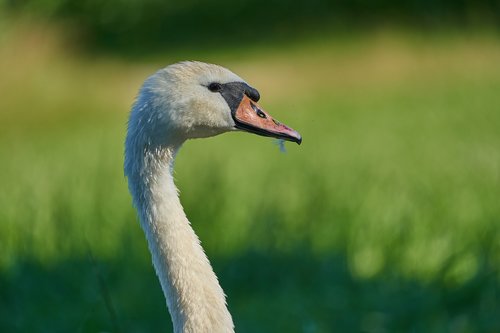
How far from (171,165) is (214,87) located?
12.5 inches

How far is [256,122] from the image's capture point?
348 centimetres

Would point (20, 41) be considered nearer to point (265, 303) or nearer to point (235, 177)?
point (235, 177)

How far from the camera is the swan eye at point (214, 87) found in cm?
346

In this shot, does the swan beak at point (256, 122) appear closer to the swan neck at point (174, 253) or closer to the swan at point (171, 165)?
the swan at point (171, 165)

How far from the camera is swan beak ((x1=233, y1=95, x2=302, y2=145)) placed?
344cm

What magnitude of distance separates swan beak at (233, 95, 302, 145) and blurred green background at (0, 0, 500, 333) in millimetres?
937

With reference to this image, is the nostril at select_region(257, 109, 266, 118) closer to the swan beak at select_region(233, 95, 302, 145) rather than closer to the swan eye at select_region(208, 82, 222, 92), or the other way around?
the swan beak at select_region(233, 95, 302, 145)

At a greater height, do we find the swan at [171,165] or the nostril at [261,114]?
the nostril at [261,114]

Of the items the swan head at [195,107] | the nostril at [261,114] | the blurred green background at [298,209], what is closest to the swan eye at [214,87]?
the swan head at [195,107]

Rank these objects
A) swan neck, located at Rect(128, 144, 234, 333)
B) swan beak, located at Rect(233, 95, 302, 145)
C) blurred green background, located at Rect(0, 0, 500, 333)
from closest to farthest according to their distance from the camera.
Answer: swan neck, located at Rect(128, 144, 234, 333) < swan beak, located at Rect(233, 95, 302, 145) < blurred green background, located at Rect(0, 0, 500, 333)

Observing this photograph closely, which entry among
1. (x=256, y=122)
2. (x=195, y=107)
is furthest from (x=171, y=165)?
(x=256, y=122)

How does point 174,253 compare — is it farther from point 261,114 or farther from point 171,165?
point 261,114

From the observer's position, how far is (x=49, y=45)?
1856 cm

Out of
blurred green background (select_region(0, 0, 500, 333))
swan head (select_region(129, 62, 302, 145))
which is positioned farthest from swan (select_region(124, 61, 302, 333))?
blurred green background (select_region(0, 0, 500, 333))
